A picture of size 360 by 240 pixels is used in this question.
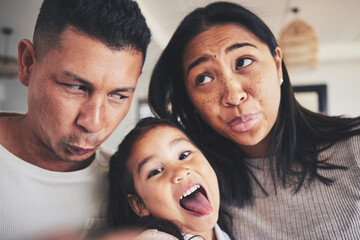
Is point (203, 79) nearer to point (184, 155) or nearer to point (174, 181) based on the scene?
point (184, 155)

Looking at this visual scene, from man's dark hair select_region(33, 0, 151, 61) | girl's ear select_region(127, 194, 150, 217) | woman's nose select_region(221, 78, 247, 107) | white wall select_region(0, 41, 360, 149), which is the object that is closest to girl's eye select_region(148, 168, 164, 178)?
girl's ear select_region(127, 194, 150, 217)

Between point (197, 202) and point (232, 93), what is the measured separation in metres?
0.40

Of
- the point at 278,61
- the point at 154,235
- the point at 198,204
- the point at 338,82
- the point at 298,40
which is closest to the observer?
the point at 154,235

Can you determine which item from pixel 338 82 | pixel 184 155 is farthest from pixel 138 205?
pixel 338 82

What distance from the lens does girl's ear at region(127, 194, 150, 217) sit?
106 centimetres

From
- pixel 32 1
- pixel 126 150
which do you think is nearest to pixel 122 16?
pixel 126 150

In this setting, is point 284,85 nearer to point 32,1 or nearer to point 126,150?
point 126,150

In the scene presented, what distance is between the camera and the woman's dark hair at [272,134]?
1.16 m

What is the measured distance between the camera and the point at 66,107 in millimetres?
946

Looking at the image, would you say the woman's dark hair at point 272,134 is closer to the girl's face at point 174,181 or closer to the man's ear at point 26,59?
the girl's face at point 174,181

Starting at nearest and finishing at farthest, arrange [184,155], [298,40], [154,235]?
1. [154,235]
2. [184,155]
3. [298,40]

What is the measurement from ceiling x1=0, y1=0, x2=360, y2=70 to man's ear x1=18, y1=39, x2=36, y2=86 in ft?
8.12

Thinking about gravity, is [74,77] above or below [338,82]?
above

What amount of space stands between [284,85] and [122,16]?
72 cm
